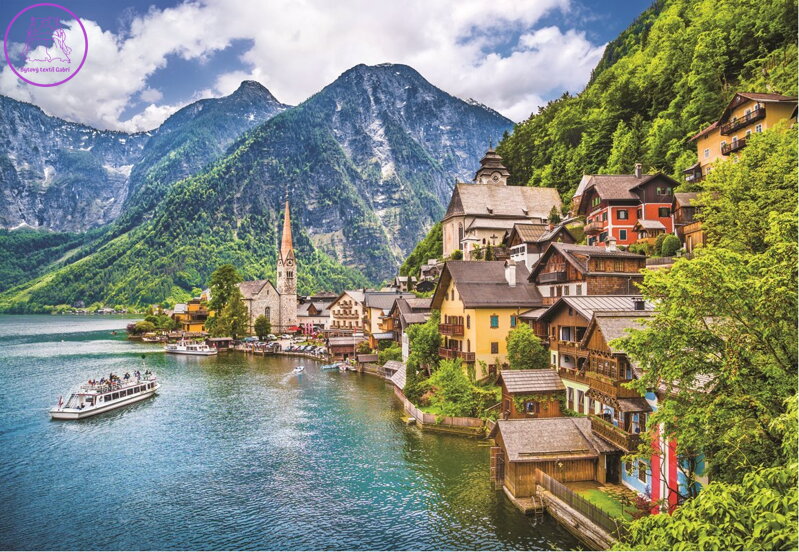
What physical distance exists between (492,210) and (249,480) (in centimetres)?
6593

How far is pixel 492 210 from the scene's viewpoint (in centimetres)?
8650

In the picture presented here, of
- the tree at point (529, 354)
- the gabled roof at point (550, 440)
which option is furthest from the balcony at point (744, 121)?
the gabled roof at point (550, 440)

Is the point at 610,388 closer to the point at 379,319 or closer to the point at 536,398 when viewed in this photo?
the point at 536,398

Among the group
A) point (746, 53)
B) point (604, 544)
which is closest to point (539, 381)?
point (604, 544)

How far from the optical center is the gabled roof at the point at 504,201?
86.1 metres

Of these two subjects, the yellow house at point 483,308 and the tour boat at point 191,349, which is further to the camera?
the tour boat at point 191,349

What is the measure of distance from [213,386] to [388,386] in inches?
848

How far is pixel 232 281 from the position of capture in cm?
11888

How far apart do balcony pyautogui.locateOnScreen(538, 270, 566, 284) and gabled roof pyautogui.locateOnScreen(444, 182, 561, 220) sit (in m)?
42.9

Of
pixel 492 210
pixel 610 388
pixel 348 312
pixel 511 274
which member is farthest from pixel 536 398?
pixel 348 312

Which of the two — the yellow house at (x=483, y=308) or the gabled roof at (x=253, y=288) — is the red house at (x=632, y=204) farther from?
the gabled roof at (x=253, y=288)

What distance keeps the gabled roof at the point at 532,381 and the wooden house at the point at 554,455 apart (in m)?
5.74

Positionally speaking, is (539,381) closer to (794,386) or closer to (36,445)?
(794,386)

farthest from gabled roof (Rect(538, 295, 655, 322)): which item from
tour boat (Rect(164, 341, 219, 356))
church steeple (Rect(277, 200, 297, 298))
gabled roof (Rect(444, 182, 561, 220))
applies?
church steeple (Rect(277, 200, 297, 298))
